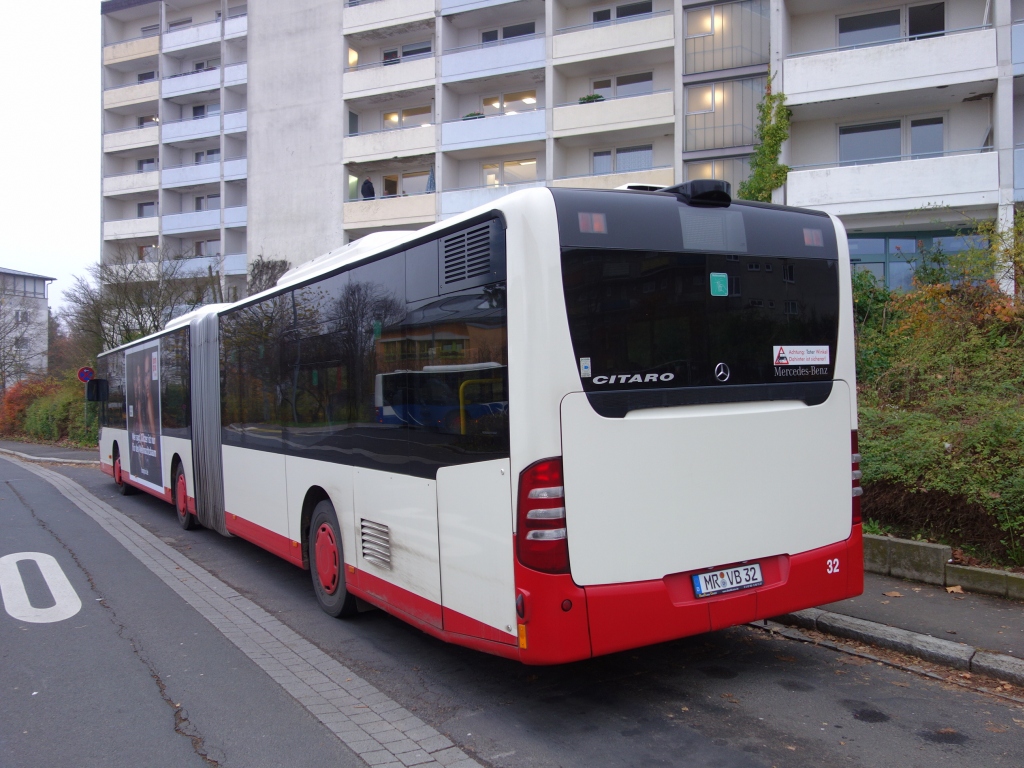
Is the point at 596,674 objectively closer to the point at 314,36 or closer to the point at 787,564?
the point at 787,564

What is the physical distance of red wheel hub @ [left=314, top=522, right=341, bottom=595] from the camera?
6.65 meters

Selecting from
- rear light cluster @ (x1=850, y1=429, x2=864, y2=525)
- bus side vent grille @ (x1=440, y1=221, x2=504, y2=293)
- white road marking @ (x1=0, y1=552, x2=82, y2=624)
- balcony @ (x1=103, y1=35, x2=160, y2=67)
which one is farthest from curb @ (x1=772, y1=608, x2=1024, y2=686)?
balcony @ (x1=103, y1=35, x2=160, y2=67)

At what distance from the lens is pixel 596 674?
5.25 m

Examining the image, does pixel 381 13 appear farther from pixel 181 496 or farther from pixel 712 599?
pixel 712 599

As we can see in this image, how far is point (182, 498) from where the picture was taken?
11.7 meters

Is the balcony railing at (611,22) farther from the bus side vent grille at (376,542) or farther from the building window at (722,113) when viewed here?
the bus side vent grille at (376,542)

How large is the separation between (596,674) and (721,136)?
24021 millimetres

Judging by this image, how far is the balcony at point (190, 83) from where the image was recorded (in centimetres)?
4447

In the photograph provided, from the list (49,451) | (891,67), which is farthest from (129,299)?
→ (891,67)

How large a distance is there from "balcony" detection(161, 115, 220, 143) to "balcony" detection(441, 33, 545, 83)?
17464mm

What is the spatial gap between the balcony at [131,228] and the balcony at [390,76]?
57.0ft

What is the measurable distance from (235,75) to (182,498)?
3783 cm

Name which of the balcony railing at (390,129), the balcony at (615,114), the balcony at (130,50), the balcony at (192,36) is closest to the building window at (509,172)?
the balcony at (615,114)

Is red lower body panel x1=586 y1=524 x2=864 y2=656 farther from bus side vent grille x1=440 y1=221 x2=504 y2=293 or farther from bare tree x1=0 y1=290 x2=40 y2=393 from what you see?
bare tree x1=0 y1=290 x2=40 y2=393
